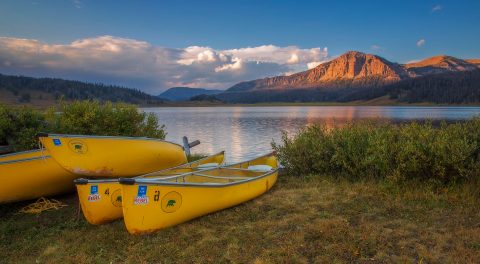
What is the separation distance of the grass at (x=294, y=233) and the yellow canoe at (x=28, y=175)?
748 mm

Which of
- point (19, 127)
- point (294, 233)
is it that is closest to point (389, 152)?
point (294, 233)

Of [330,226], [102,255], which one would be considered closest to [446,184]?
[330,226]

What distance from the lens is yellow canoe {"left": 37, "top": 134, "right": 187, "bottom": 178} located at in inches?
388

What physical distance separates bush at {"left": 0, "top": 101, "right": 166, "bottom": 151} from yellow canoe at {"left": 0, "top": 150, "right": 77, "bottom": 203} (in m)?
1.60

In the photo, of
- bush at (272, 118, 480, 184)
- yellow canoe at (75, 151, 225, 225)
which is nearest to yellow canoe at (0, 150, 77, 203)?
yellow canoe at (75, 151, 225, 225)

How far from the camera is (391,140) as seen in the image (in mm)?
11805

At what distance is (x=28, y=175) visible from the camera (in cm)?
1037

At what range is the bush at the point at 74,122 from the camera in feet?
38.4

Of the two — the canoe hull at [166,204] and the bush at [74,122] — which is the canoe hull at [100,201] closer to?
the canoe hull at [166,204]

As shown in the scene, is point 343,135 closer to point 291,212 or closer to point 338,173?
point 338,173

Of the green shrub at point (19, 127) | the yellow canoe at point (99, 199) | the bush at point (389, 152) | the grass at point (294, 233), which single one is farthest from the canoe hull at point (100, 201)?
the bush at point (389, 152)

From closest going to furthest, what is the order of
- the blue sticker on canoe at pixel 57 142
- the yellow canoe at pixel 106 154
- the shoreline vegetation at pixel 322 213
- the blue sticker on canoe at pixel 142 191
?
the shoreline vegetation at pixel 322 213
the blue sticker on canoe at pixel 142 191
the blue sticker on canoe at pixel 57 142
the yellow canoe at pixel 106 154

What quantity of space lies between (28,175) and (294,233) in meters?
8.17

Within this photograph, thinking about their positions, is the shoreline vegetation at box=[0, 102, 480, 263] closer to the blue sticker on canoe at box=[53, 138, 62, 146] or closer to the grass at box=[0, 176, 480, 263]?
the grass at box=[0, 176, 480, 263]
